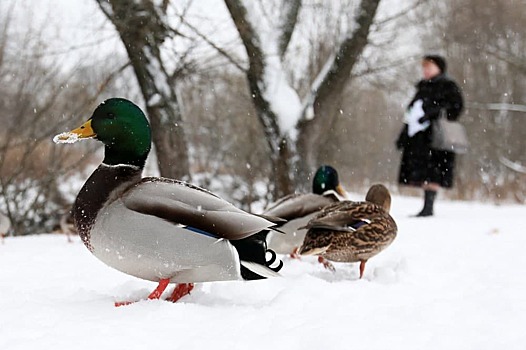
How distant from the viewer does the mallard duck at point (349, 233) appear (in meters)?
3.81

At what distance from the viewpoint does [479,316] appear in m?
2.84

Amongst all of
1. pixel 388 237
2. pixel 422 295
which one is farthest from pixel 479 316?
pixel 388 237

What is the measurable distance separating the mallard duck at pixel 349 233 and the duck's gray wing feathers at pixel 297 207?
28.5 inches

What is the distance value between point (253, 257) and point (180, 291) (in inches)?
17.4

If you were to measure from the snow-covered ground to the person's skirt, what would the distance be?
393 centimetres

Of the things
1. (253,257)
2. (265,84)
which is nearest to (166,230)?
(253,257)

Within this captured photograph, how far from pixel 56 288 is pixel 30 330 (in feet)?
3.20

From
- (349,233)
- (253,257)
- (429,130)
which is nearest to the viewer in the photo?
(253,257)


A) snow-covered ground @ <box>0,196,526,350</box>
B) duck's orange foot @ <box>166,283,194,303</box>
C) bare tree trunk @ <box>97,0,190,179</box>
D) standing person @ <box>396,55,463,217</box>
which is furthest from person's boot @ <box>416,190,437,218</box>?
duck's orange foot @ <box>166,283,194,303</box>

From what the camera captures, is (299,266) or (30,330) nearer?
(30,330)

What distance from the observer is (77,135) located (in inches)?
117

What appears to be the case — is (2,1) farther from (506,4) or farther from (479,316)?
(506,4)

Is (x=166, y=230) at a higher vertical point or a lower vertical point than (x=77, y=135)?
lower

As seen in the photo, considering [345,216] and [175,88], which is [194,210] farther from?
[175,88]
